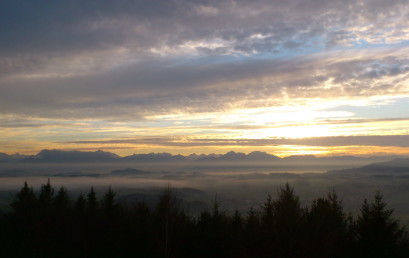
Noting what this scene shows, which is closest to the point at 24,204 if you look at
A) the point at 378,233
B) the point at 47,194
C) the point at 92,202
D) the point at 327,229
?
the point at 47,194

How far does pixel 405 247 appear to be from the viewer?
23.5 m

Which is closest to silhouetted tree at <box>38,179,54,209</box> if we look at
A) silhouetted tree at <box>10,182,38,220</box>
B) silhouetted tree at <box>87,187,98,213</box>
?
Answer: silhouetted tree at <box>10,182,38,220</box>

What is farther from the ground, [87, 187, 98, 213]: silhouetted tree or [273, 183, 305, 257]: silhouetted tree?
[273, 183, 305, 257]: silhouetted tree

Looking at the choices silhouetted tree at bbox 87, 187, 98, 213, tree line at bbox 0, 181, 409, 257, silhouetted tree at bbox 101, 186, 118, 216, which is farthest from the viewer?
silhouetted tree at bbox 87, 187, 98, 213

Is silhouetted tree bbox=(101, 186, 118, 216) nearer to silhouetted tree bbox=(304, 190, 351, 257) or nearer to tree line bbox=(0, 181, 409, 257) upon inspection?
tree line bbox=(0, 181, 409, 257)

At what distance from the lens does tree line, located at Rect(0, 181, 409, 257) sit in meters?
20.6

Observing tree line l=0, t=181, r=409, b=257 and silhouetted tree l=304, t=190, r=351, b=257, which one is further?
tree line l=0, t=181, r=409, b=257

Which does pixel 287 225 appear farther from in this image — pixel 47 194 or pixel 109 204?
pixel 47 194

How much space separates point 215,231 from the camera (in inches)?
1090

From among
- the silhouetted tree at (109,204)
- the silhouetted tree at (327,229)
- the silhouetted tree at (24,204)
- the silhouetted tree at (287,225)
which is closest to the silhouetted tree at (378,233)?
the silhouetted tree at (327,229)

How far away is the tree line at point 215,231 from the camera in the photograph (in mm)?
20594

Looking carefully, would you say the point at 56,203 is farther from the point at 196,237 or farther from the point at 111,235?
the point at 196,237

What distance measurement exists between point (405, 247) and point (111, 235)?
2257cm

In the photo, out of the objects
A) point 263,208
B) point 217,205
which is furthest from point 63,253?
point 263,208
